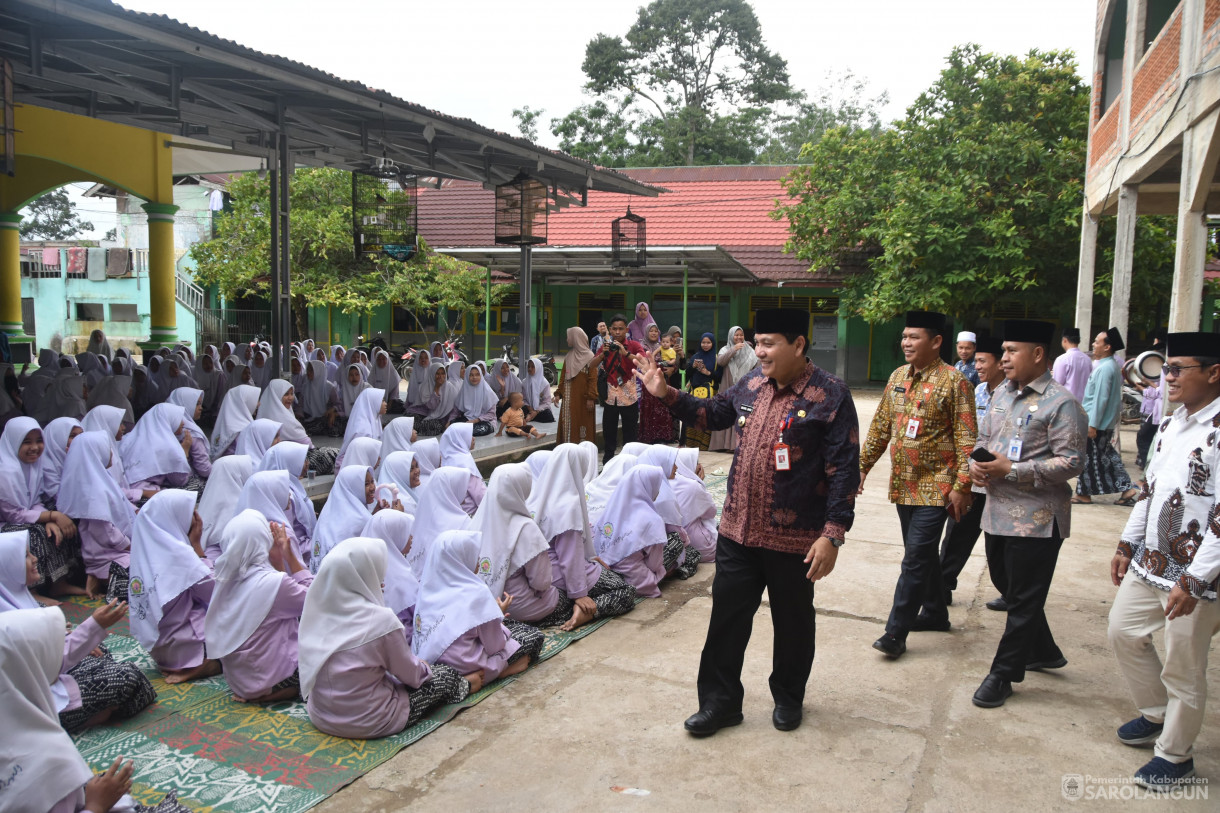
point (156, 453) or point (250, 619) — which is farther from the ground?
point (156, 453)

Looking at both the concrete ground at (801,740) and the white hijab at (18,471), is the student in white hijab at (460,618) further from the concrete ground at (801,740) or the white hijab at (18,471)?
the white hijab at (18,471)

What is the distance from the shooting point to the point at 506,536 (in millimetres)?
4289

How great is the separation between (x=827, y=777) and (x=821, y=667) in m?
0.99

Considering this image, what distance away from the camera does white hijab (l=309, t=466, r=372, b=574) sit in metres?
4.75

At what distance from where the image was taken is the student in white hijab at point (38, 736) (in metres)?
2.19

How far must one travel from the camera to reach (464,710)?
3.60 meters

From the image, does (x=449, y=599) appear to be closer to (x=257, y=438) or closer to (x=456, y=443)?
(x=456, y=443)

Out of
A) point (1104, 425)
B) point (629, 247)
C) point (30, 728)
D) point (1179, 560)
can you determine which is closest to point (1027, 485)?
point (1179, 560)

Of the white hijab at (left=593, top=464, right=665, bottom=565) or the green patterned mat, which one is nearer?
the green patterned mat

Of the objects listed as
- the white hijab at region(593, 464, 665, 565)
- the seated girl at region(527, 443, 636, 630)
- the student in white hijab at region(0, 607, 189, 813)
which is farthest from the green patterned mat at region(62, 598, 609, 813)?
the white hijab at region(593, 464, 665, 565)

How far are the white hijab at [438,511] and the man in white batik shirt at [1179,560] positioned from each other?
3104mm

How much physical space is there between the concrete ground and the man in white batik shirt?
262mm

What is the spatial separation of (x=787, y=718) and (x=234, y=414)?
5947 millimetres

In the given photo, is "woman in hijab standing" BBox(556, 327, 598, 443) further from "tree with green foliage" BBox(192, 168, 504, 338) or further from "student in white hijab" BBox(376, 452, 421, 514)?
"tree with green foliage" BBox(192, 168, 504, 338)
